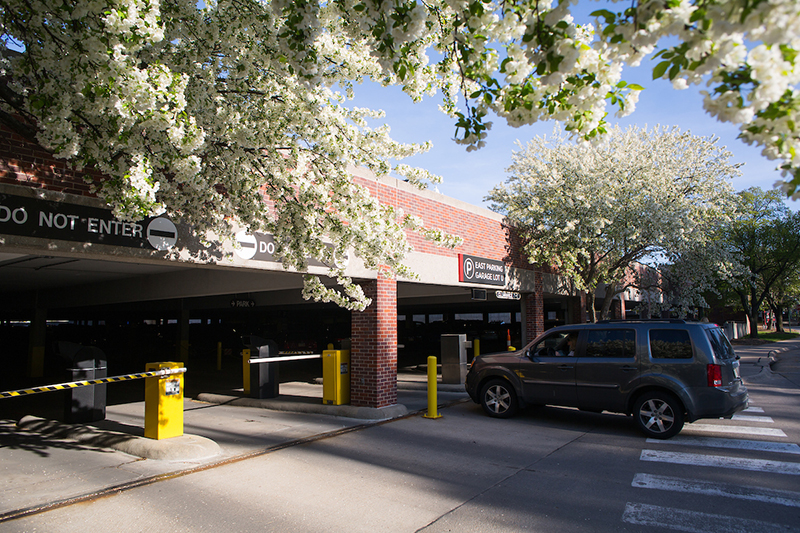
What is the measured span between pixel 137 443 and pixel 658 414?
7.85 meters

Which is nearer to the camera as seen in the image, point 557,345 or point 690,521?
point 690,521

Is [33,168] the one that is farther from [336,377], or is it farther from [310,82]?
[336,377]

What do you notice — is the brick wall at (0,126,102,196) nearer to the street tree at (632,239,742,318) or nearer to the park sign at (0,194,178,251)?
the park sign at (0,194,178,251)

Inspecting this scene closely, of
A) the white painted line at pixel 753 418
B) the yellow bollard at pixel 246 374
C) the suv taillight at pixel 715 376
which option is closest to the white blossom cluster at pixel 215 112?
the suv taillight at pixel 715 376

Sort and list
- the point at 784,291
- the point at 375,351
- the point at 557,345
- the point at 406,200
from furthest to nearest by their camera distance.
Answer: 1. the point at 784,291
2. the point at 406,200
3. the point at 375,351
4. the point at 557,345

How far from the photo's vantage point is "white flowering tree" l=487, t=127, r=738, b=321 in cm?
1553

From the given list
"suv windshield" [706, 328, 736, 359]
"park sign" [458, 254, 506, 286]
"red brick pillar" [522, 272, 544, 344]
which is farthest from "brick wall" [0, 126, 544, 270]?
"suv windshield" [706, 328, 736, 359]

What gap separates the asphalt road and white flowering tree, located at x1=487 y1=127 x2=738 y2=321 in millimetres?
7977

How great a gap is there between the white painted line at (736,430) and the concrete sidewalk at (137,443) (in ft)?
15.6

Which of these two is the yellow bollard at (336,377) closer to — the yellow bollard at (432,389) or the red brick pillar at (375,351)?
the red brick pillar at (375,351)

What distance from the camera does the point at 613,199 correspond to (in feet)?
50.0

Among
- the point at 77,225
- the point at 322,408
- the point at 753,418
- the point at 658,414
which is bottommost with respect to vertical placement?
the point at 753,418

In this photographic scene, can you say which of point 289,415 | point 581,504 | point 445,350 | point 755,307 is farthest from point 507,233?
point 755,307

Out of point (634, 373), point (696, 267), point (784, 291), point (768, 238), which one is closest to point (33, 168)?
point (634, 373)
